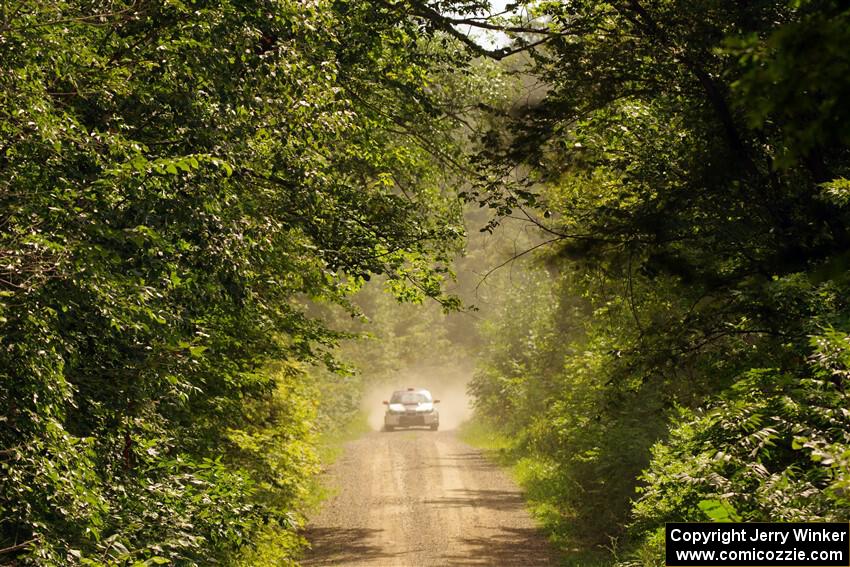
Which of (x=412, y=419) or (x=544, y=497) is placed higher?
(x=412, y=419)

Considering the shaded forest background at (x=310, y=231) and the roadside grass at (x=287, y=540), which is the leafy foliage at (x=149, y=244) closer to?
the shaded forest background at (x=310, y=231)

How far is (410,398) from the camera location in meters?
40.3

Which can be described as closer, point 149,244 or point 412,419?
point 149,244

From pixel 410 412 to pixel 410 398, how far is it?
81 centimetres

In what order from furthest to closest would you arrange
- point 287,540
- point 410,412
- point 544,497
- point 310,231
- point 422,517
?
point 410,412 → point 544,497 → point 422,517 → point 287,540 → point 310,231

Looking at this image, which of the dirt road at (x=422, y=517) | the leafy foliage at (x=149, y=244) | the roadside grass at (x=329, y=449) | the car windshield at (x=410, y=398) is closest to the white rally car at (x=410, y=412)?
the car windshield at (x=410, y=398)

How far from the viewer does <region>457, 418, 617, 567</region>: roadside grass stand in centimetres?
1436

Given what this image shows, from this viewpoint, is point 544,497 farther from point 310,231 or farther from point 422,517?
point 310,231

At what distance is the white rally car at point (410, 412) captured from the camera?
39.8m

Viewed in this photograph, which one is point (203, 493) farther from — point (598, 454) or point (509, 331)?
Answer: point (509, 331)

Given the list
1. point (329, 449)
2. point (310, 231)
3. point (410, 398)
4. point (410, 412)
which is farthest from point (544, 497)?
point (410, 398)

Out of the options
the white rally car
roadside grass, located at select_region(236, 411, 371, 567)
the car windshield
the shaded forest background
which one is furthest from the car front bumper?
the shaded forest background

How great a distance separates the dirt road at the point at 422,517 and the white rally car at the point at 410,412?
1106 centimetres

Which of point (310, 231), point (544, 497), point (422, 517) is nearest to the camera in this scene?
point (310, 231)
